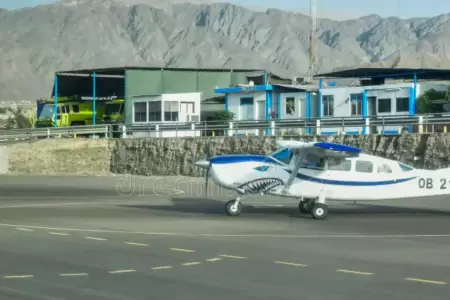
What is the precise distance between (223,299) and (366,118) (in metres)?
27.9

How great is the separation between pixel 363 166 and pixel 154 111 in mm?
31512

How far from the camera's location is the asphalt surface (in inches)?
452

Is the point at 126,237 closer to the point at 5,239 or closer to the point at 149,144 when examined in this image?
the point at 5,239

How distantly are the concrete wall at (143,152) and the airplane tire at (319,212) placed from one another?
1280cm

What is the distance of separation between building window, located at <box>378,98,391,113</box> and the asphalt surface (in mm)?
17596

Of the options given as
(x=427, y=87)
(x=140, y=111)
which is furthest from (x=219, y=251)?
(x=140, y=111)

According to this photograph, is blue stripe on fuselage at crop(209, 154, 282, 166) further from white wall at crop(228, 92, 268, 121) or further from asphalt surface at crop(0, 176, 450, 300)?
white wall at crop(228, 92, 268, 121)

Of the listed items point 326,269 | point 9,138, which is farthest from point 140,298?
point 9,138

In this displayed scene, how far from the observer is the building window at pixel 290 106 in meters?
50.9

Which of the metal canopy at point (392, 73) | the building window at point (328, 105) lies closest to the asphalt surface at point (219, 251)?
the building window at point (328, 105)

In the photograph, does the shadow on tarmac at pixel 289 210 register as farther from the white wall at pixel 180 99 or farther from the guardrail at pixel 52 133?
the white wall at pixel 180 99

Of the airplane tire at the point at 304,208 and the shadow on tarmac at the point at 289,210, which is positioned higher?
the airplane tire at the point at 304,208

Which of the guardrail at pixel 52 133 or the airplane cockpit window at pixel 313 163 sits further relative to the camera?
the guardrail at pixel 52 133

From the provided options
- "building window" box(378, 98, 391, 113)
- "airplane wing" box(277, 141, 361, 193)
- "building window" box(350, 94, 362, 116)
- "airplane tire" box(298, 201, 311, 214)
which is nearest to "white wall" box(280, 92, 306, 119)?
"building window" box(350, 94, 362, 116)
